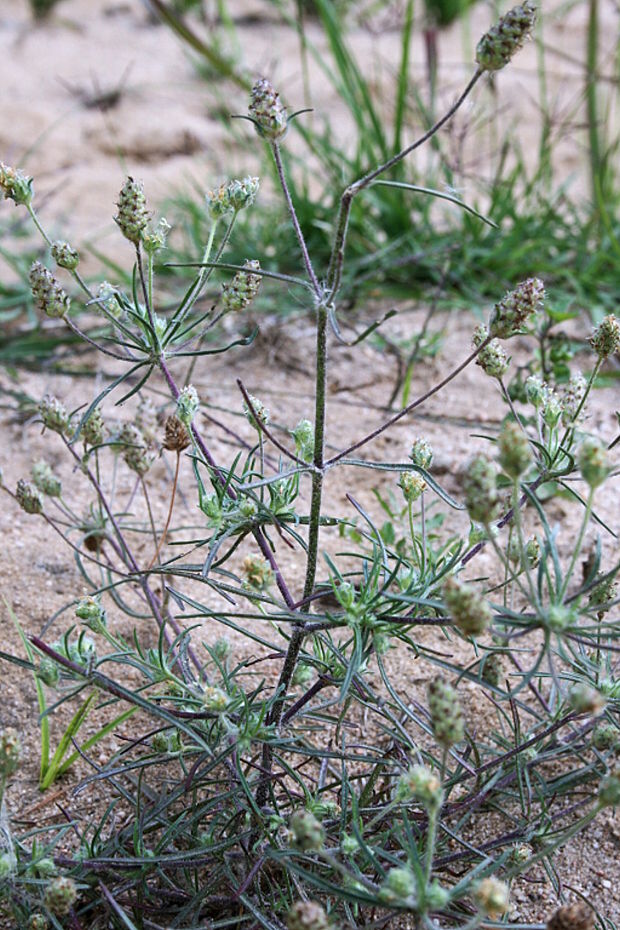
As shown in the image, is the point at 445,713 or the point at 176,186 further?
the point at 176,186

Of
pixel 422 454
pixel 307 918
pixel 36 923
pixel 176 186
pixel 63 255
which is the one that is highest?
pixel 176 186

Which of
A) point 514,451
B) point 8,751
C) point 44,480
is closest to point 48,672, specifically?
point 8,751

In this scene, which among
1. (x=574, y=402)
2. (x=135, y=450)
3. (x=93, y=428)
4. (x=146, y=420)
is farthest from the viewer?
(x=146, y=420)

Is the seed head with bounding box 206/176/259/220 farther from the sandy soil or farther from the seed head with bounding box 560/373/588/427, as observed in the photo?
the seed head with bounding box 560/373/588/427

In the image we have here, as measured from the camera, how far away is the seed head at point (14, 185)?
113cm

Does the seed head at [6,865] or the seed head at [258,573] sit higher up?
the seed head at [258,573]

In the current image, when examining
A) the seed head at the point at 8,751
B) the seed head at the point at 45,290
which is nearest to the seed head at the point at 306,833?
the seed head at the point at 8,751

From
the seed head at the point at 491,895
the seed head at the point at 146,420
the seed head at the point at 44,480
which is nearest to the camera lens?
the seed head at the point at 491,895

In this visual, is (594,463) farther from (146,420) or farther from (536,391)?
(146,420)

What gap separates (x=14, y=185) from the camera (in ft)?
3.75

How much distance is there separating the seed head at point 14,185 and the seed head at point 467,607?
700 mm

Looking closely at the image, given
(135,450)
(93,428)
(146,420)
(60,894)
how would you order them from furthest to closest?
(146,420), (135,450), (93,428), (60,894)

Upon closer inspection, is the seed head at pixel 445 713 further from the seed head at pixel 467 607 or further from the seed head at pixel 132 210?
the seed head at pixel 132 210

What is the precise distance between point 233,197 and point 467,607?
617 mm
